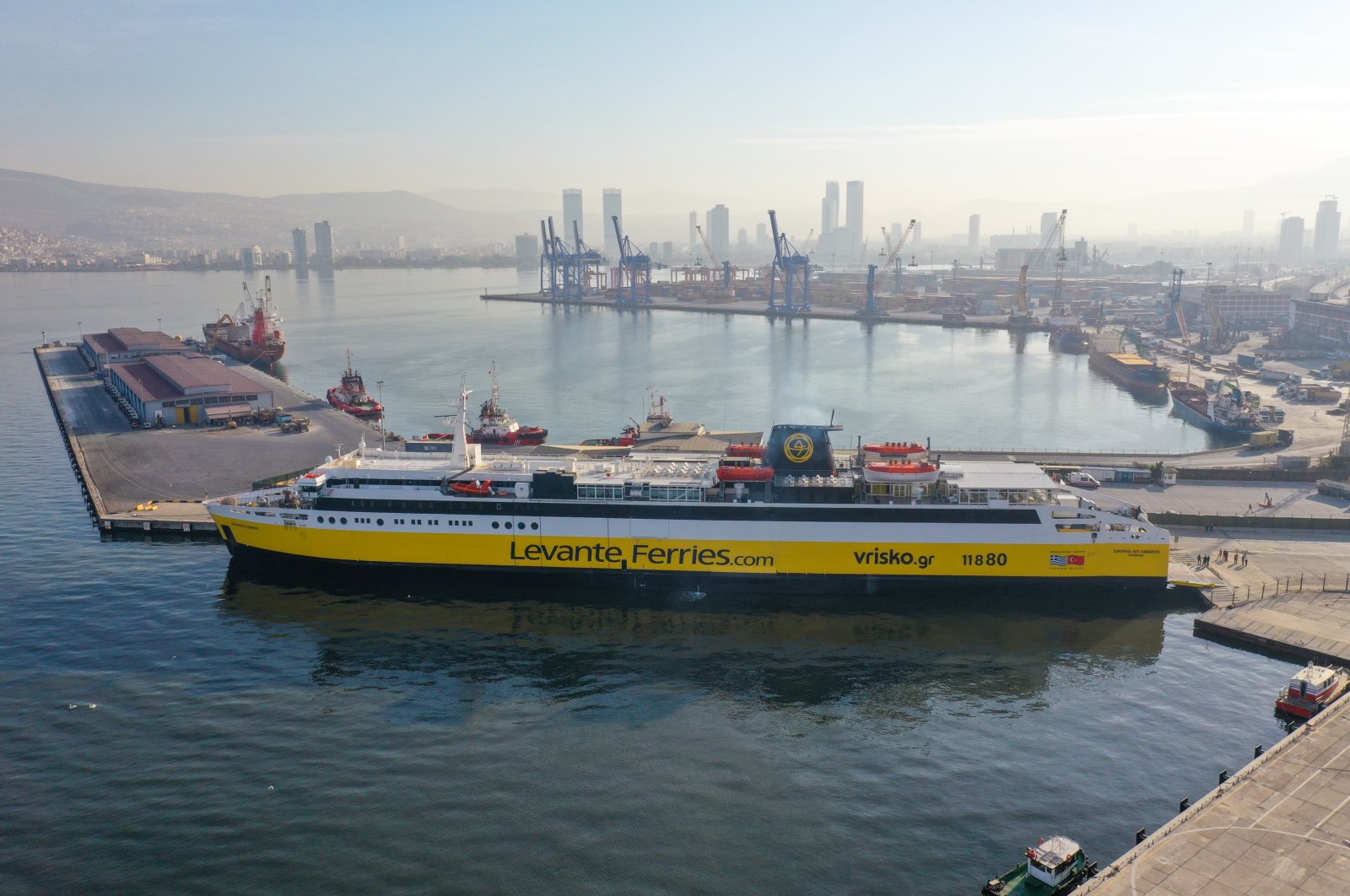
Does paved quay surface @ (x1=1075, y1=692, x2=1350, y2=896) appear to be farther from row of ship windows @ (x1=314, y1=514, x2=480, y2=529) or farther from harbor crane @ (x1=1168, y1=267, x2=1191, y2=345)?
harbor crane @ (x1=1168, y1=267, x2=1191, y2=345)

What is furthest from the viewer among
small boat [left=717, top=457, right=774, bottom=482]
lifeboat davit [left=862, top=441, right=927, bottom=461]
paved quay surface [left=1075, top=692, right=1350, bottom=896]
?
lifeboat davit [left=862, top=441, right=927, bottom=461]

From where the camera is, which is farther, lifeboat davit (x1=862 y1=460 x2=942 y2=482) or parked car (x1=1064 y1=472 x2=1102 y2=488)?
parked car (x1=1064 y1=472 x2=1102 y2=488)

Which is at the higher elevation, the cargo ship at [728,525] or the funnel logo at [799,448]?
the funnel logo at [799,448]

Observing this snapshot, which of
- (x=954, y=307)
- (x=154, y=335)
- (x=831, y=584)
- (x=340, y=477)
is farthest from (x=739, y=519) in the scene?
(x=954, y=307)

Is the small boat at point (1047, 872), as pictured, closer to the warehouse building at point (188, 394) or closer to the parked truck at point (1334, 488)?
the parked truck at point (1334, 488)

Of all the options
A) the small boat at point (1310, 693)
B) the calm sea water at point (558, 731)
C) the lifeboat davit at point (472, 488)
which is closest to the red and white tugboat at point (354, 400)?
the calm sea water at point (558, 731)

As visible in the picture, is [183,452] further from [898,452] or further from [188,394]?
[898,452]

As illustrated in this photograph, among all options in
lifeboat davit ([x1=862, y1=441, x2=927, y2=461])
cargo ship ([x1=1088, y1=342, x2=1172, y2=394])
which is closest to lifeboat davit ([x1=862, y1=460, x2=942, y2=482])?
lifeboat davit ([x1=862, y1=441, x2=927, y2=461])
